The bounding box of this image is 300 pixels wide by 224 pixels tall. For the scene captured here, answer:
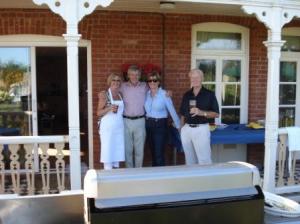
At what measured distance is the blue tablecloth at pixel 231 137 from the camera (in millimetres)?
5691

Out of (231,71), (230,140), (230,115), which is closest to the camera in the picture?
(230,140)

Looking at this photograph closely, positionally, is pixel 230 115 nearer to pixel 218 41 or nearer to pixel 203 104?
pixel 218 41

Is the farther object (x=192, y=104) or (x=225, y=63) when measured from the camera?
(x=225, y=63)

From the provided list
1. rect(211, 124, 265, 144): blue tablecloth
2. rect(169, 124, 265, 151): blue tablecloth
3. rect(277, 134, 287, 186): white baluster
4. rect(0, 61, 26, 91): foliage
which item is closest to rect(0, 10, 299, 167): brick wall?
rect(0, 61, 26, 91): foliage

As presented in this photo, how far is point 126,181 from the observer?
2375 millimetres

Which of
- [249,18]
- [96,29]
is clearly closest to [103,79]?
[96,29]

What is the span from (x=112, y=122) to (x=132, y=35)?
6.15ft

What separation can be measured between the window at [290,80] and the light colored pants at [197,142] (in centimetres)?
274

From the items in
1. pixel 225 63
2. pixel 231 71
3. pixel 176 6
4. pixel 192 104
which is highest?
pixel 176 6

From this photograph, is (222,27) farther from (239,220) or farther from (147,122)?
(239,220)

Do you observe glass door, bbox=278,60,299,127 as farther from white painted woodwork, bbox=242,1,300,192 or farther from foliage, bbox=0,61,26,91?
foliage, bbox=0,61,26,91

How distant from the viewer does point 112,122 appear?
4887 mm

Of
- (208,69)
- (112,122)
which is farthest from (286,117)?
(112,122)

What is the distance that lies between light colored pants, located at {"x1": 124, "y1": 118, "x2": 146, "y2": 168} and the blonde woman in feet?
0.60
